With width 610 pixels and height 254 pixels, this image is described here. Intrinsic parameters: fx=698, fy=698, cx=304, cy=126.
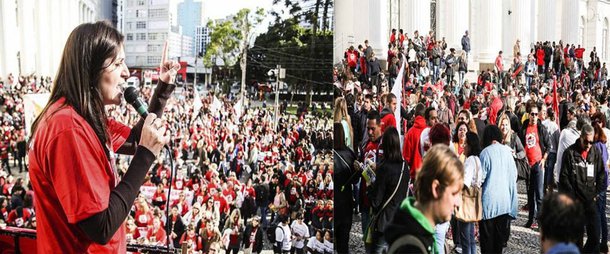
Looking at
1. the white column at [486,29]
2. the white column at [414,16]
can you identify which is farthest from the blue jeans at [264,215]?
the white column at [486,29]

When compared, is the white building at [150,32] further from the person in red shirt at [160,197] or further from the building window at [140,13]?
the person in red shirt at [160,197]

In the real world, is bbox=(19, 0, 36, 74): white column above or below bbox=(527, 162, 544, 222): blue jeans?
above

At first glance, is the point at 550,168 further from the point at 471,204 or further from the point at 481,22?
the point at 481,22

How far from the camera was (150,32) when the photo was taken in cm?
341

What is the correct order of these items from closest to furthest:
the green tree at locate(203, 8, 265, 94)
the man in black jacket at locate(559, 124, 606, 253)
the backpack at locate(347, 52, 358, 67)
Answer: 1. the green tree at locate(203, 8, 265, 94)
2. the backpack at locate(347, 52, 358, 67)
3. the man in black jacket at locate(559, 124, 606, 253)

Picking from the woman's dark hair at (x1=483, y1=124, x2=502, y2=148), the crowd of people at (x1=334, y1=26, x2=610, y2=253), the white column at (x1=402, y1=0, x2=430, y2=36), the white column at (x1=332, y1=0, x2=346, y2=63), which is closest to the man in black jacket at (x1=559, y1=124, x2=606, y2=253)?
the crowd of people at (x1=334, y1=26, x2=610, y2=253)

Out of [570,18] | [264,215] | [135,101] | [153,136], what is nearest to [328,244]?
[264,215]

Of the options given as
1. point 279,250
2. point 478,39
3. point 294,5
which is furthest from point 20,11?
point 478,39

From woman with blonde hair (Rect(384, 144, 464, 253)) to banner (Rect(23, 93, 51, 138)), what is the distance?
8.68 feet

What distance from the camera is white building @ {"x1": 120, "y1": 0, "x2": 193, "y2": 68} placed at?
3207 millimetres

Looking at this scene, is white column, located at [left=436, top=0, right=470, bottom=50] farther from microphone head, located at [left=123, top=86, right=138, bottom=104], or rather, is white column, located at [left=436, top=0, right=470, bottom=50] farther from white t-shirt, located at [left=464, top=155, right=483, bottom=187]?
microphone head, located at [left=123, top=86, right=138, bottom=104]

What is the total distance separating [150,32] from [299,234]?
1.22 m

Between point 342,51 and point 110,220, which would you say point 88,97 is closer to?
point 110,220

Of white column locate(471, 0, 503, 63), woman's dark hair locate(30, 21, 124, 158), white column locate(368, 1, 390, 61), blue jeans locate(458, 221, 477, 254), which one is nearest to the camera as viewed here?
woman's dark hair locate(30, 21, 124, 158)
